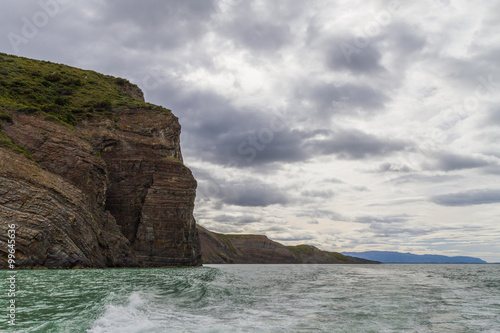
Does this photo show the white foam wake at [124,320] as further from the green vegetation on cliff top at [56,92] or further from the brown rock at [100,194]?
the green vegetation on cliff top at [56,92]

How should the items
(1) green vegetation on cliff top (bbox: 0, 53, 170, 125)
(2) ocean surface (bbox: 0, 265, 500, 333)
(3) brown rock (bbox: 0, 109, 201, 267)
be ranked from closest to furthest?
(2) ocean surface (bbox: 0, 265, 500, 333) < (3) brown rock (bbox: 0, 109, 201, 267) < (1) green vegetation on cliff top (bbox: 0, 53, 170, 125)

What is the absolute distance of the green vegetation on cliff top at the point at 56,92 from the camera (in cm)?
5987

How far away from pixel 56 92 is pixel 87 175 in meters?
29.2

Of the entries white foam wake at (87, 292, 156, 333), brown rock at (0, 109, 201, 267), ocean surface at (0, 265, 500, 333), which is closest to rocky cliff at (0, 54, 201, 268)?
brown rock at (0, 109, 201, 267)

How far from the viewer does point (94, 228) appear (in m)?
46.3

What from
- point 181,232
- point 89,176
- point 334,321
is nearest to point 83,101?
point 89,176

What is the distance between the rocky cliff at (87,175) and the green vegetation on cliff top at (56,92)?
0.21 meters

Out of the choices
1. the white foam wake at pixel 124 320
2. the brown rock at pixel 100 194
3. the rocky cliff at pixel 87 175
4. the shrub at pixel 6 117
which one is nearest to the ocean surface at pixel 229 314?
the white foam wake at pixel 124 320

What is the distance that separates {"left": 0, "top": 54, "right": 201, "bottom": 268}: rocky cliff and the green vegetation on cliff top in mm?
206

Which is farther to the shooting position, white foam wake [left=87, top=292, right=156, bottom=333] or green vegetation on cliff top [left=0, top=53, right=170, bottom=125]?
green vegetation on cliff top [left=0, top=53, right=170, bottom=125]

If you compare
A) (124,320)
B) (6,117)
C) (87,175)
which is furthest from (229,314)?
(6,117)

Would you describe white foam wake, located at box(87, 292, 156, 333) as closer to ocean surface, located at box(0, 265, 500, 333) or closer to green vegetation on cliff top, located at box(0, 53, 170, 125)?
ocean surface, located at box(0, 265, 500, 333)

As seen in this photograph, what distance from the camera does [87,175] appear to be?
171 feet

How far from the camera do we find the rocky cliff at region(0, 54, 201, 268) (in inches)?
1428
